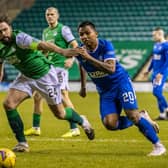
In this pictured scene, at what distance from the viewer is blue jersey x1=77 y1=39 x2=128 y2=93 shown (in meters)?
8.69

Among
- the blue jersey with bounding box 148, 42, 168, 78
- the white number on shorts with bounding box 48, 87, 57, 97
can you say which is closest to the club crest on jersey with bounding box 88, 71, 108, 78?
the white number on shorts with bounding box 48, 87, 57, 97

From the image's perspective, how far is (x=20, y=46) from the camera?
8.76 metres

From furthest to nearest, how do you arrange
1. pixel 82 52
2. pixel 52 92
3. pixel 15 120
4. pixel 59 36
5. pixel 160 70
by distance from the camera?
pixel 160 70, pixel 59 36, pixel 52 92, pixel 15 120, pixel 82 52

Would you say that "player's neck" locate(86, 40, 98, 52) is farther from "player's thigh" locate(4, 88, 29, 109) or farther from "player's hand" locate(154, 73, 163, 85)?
"player's hand" locate(154, 73, 163, 85)

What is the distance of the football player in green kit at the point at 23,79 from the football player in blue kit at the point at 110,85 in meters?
0.60

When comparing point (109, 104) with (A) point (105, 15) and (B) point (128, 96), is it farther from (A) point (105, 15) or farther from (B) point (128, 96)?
(A) point (105, 15)

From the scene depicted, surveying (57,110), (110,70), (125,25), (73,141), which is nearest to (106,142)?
(73,141)

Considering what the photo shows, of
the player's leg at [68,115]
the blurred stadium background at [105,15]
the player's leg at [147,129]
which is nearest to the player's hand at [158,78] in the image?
the player's leg at [68,115]

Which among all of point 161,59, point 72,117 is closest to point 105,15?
point 161,59

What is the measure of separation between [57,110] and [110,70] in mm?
1346

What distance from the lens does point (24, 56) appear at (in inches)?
357

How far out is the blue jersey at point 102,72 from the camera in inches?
342

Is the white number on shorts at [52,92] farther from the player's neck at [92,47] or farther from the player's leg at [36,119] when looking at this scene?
the player's leg at [36,119]

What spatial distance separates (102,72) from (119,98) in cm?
48
